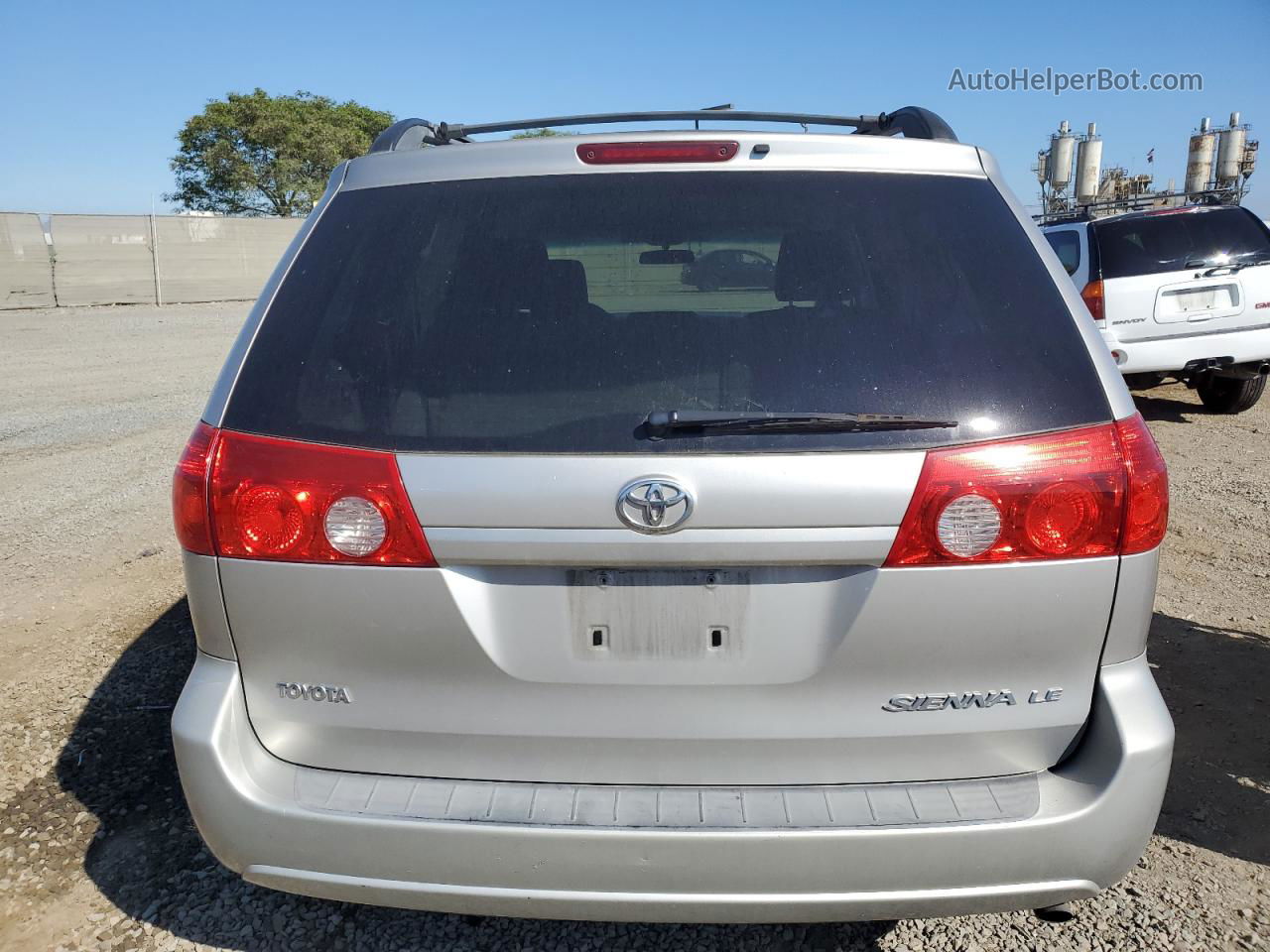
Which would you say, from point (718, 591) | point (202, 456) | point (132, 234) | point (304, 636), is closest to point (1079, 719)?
point (718, 591)

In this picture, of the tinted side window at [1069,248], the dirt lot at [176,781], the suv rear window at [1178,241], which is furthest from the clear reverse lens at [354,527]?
the tinted side window at [1069,248]

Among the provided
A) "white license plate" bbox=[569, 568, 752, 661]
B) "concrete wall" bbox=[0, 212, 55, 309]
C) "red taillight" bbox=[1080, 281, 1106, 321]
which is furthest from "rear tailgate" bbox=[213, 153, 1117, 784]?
"concrete wall" bbox=[0, 212, 55, 309]

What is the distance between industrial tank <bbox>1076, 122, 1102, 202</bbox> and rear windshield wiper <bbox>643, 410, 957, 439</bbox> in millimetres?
38127

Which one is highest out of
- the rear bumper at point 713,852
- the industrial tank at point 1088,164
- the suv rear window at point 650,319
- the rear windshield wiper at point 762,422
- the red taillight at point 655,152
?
the industrial tank at point 1088,164

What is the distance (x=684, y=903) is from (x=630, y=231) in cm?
134

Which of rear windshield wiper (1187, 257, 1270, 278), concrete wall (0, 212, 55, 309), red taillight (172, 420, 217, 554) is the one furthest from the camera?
concrete wall (0, 212, 55, 309)

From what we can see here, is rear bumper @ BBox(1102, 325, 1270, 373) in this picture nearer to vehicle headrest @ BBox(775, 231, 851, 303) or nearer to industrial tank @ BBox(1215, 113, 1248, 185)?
vehicle headrest @ BBox(775, 231, 851, 303)

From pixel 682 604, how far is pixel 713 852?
0.45m

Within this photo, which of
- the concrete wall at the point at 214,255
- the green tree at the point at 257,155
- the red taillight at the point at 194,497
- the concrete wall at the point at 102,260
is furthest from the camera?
the green tree at the point at 257,155

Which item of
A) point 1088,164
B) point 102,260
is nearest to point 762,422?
point 102,260

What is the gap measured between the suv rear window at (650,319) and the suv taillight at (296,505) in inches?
1.7

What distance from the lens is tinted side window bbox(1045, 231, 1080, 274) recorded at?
912cm

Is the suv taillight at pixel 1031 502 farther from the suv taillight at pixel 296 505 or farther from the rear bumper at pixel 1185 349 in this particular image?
the rear bumper at pixel 1185 349

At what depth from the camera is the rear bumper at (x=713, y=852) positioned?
1.84m
